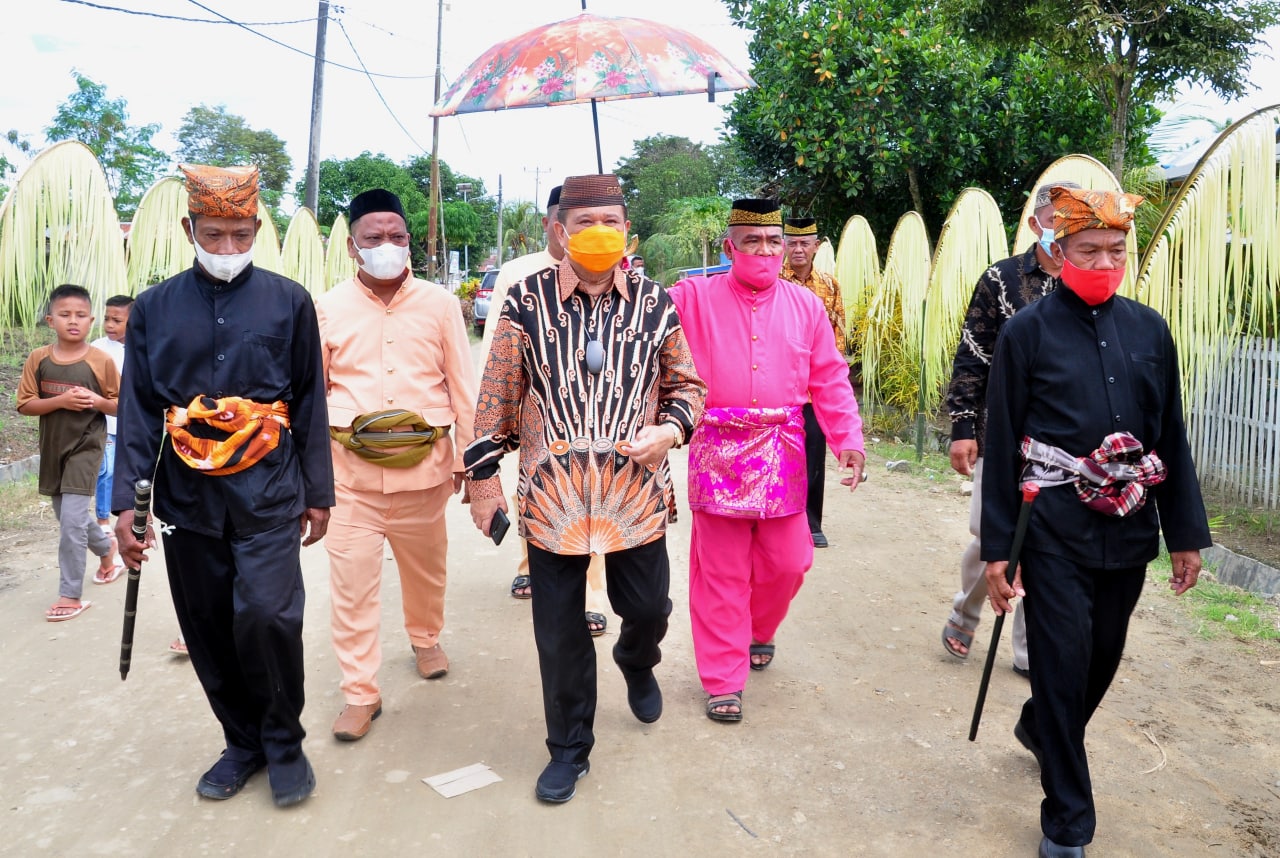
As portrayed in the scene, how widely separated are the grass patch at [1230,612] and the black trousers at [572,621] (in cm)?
315

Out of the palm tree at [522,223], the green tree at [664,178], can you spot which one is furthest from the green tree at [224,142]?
the palm tree at [522,223]

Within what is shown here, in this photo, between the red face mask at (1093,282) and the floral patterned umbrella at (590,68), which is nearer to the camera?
the red face mask at (1093,282)

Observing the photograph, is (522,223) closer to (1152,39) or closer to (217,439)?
(1152,39)

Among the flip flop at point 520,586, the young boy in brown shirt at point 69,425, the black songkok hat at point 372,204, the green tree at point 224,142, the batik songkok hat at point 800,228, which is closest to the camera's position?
the black songkok hat at point 372,204

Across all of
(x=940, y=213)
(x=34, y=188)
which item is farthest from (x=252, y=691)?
(x=940, y=213)

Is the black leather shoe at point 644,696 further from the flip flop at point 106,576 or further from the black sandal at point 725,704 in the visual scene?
the flip flop at point 106,576

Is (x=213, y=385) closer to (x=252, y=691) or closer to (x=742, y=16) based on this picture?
(x=252, y=691)

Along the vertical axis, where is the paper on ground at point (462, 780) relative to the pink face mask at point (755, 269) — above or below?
below

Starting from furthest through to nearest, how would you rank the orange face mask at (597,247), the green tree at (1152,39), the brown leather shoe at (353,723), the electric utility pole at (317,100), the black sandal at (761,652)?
1. the electric utility pole at (317,100)
2. the green tree at (1152,39)
3. the black sandal at (761,652)
4. the brown leather shoe at (353,723)
5. the orange face mask at (597,247)

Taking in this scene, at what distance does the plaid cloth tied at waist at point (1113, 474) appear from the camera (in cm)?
323

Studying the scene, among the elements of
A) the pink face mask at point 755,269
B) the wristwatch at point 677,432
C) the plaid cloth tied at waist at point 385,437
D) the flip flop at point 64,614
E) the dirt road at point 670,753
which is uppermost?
the pink face mask at point 755,269

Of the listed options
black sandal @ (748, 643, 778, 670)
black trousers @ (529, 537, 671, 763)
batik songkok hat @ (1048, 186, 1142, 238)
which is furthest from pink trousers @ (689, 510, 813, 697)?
batik songkok hat @ (1048, 186, 1142, 238)

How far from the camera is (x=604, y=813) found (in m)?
3.55

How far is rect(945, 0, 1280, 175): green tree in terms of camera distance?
10.5m
